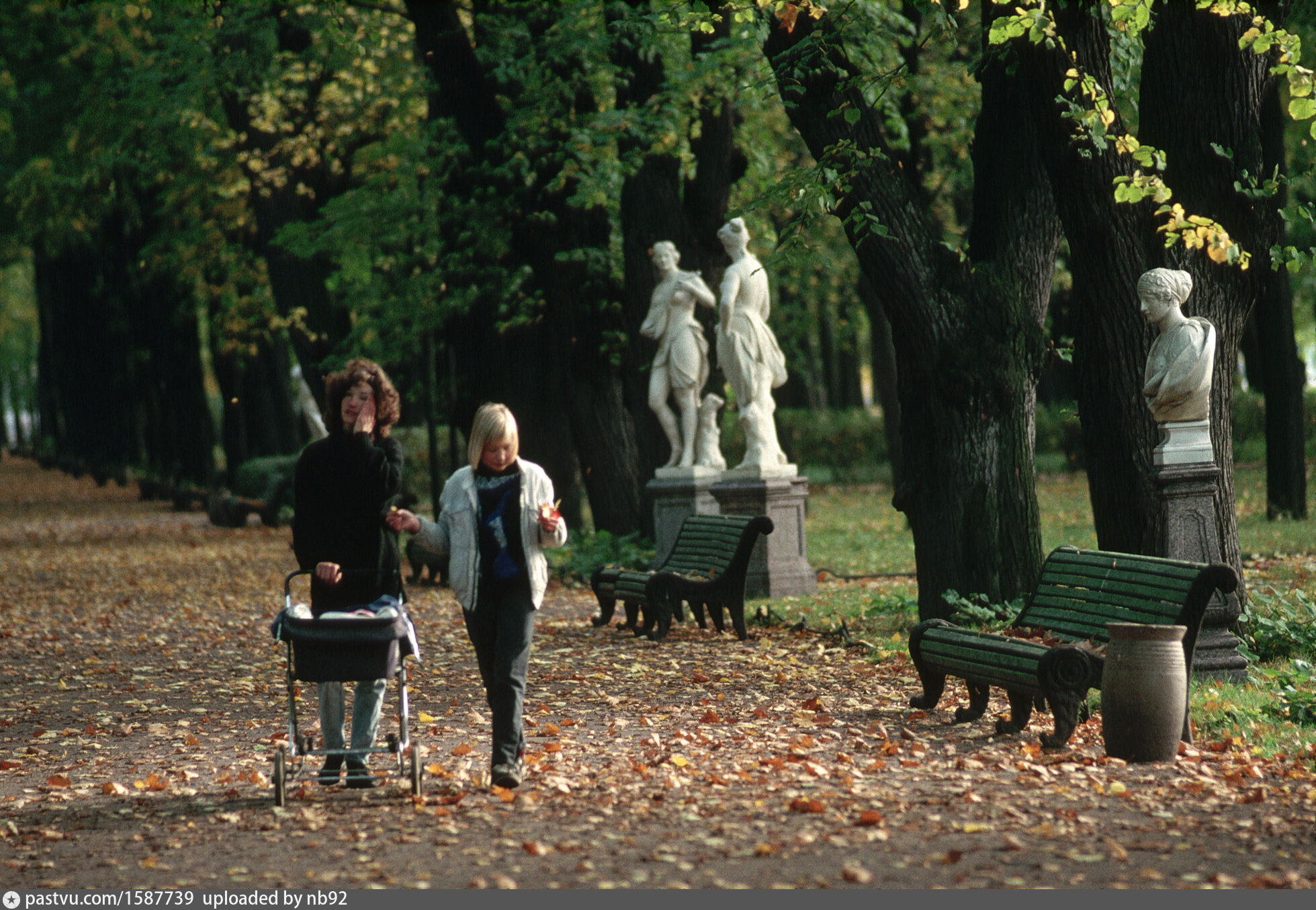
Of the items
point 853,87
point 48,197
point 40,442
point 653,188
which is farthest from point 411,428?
point 40,442

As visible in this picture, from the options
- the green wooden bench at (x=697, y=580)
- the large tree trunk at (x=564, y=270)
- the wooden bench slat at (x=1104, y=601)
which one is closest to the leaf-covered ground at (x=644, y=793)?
the green wooden bench at (x=697, y=580)

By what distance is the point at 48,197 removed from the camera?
2856 centimetres

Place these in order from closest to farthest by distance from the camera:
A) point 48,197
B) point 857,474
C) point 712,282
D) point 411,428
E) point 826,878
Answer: point 826,878, point 712,282, point 48,197, point 411,428, point 857,474

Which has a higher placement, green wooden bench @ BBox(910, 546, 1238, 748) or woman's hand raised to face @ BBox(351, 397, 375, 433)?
woman's hand raised to face @ BBox(351, 397, 375, 433)

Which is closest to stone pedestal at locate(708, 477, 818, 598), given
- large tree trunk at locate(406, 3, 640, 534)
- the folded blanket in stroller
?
large tree trunk at locate(406, 3, 640, 534)

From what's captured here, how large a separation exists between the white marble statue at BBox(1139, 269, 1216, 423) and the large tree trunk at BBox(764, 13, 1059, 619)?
1953mm

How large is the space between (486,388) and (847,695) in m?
11.1

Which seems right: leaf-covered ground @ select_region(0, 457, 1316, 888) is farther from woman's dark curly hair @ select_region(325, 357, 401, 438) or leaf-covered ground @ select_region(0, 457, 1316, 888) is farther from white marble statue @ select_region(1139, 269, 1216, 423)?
white marble statue @ select_region(1139, 269, 1216, 423)

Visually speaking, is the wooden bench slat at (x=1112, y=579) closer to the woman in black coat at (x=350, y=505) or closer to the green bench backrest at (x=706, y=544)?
the woman in black coat at (x=350, y=505)

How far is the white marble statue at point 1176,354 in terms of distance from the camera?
341 inches

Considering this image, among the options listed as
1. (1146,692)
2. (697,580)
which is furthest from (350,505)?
(697,580)

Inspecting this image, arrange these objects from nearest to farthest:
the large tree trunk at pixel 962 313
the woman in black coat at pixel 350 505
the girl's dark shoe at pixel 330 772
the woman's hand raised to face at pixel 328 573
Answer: the woman's hand raised to face at pixel 328 573 < the woman in black coat at pixel 350 505 < the girl's dark shoe at pixel 330 772 < the large tree trunk at pixel 962 313

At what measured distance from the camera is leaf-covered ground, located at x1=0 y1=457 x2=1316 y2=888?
5336 mm

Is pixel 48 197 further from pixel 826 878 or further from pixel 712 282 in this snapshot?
pixel 826 878
